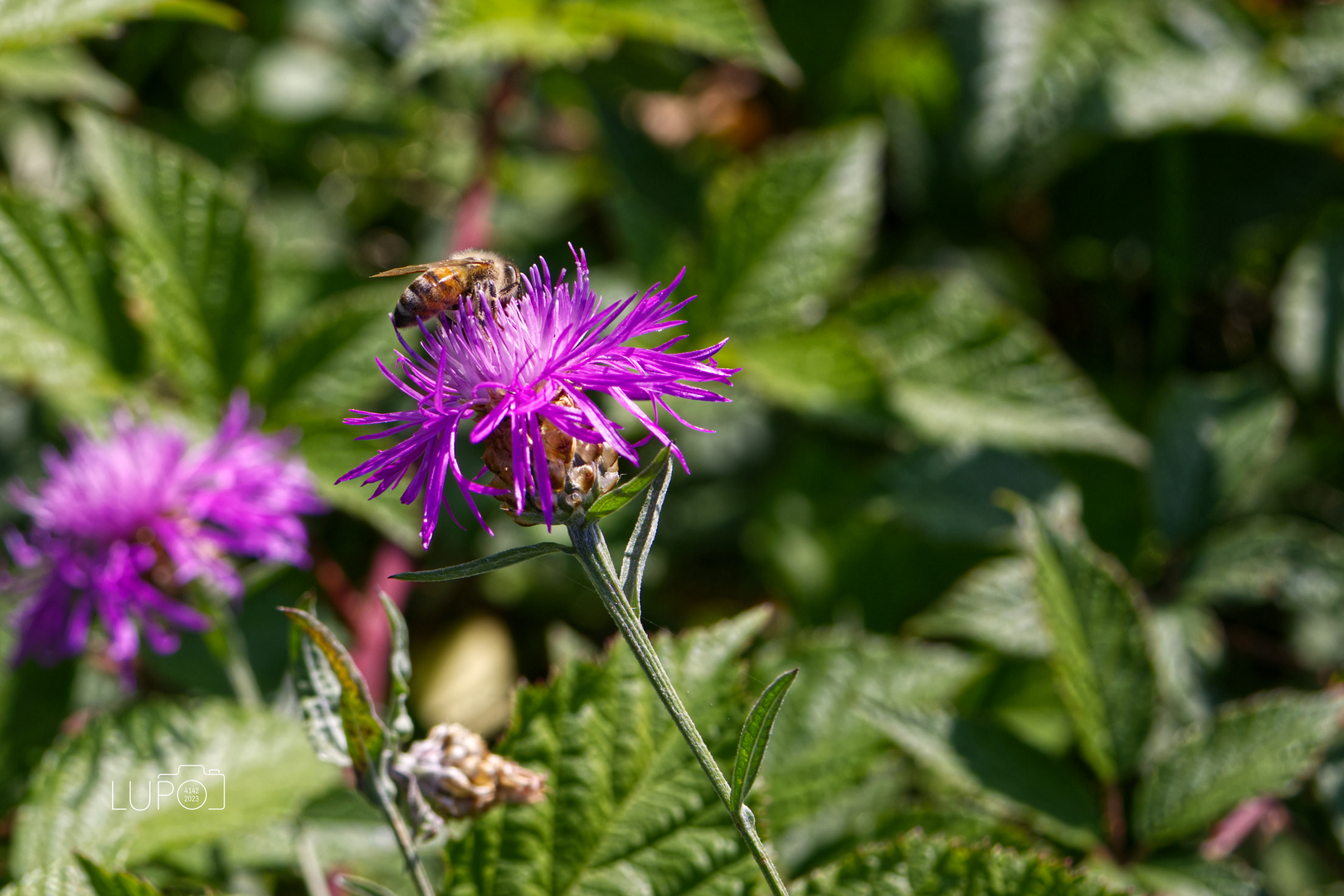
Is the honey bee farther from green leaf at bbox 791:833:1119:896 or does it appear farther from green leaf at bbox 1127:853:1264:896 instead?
green leaf at bbox 1127:853:1264:896

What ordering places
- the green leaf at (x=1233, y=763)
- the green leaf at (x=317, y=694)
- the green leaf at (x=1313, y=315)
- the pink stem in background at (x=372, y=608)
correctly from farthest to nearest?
the green leaf at (x=1313, y=315) < the pink stem in background at (x=372, y=608) < the green leaf at (x=1233, y=763) < the green leaf at (x=317, y=694)

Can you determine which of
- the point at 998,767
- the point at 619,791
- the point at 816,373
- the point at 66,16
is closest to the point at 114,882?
the point at 619,791

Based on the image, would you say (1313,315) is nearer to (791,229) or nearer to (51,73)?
(791,229)

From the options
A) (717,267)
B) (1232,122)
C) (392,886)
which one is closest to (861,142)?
(717,267)

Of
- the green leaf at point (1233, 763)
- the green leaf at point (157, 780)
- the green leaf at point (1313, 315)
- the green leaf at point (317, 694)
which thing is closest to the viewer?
the green leaf at point (317, 694)

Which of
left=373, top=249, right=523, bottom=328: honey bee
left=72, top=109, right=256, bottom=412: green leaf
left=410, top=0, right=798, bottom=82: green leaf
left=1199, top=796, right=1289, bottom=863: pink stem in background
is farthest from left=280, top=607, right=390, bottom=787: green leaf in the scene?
left=1199, top=796, right=1289, bottom=863: pink stem in background

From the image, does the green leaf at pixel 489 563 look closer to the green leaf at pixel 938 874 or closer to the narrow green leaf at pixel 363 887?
the narrow green leaf at pixel 363 887

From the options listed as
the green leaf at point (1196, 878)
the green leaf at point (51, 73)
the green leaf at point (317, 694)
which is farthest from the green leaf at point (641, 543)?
the green leaf at point (51, 73)
